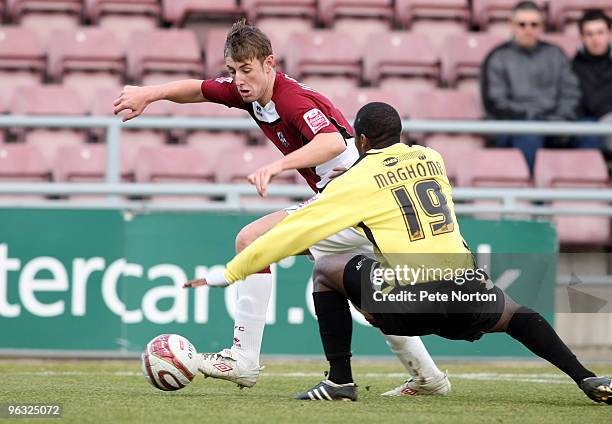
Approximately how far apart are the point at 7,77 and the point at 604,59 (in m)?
5.24

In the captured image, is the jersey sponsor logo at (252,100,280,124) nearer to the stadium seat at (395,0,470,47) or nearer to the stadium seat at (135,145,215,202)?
the stadium seat at (135,145,215,202)

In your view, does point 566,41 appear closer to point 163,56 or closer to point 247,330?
point 163,56

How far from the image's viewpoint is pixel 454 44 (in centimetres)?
1113

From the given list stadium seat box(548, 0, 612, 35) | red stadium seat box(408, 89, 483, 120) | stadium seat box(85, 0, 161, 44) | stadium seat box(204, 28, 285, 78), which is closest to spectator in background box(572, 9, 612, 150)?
red stadium seat box(408, 89, 483, 120)

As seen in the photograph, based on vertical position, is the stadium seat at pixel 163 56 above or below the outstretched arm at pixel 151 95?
above

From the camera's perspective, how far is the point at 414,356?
5973 mm

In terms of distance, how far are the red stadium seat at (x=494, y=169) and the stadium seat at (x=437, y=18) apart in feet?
7.83

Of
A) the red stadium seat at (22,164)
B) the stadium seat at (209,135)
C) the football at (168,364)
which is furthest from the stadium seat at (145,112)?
the football at (168,364)

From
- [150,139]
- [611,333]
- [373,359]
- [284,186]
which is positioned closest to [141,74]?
[150,139]

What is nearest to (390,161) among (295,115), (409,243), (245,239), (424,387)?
(409,243)

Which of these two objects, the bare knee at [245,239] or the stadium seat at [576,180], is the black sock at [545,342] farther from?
the stadium seat at [576,180]

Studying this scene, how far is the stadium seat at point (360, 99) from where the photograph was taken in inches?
394

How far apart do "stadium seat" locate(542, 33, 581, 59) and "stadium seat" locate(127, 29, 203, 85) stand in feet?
10.8

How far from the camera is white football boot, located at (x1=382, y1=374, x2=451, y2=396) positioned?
6.03 m
